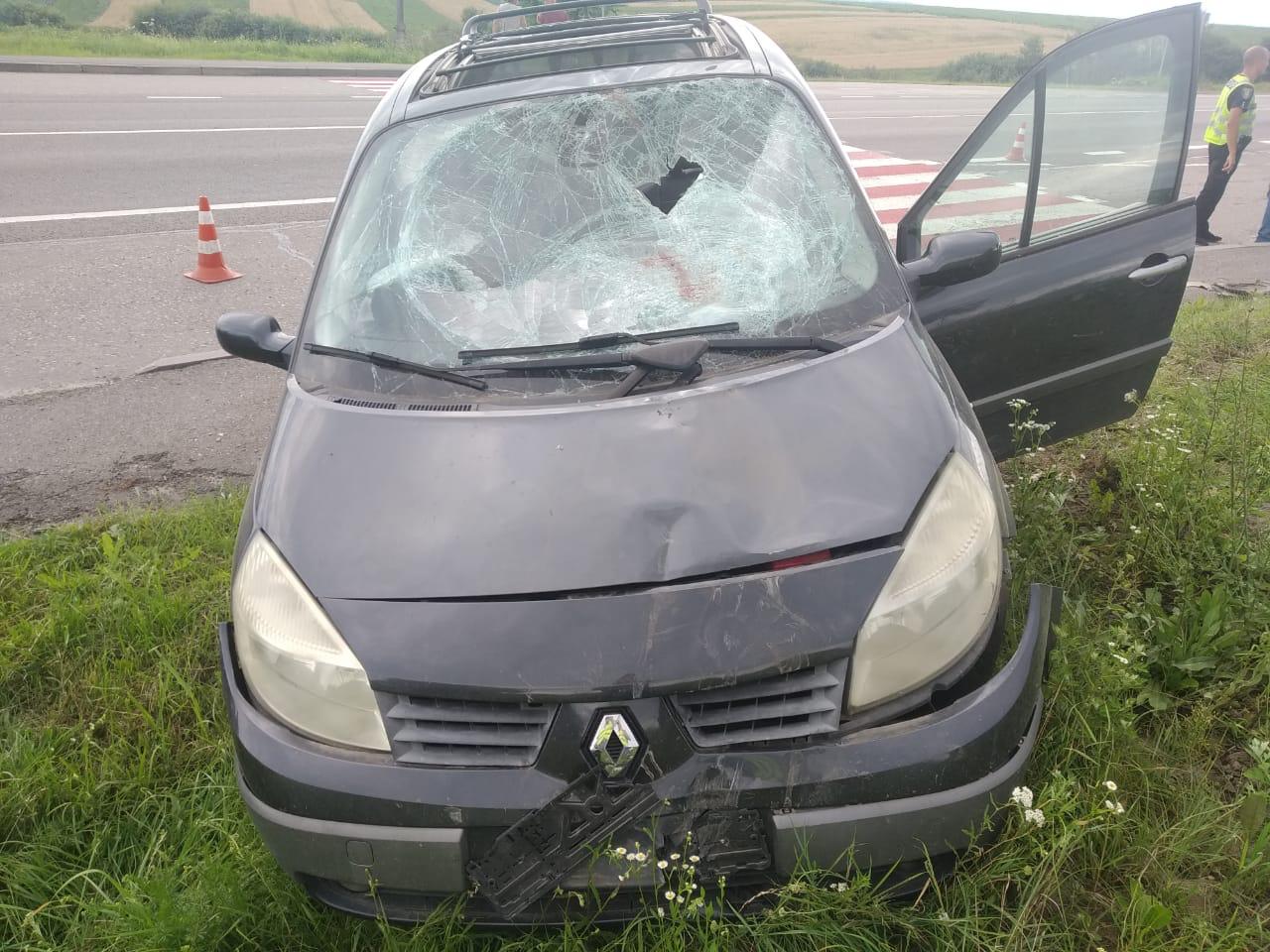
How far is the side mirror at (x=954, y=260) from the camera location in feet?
9.63

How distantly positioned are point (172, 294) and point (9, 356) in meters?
1.33

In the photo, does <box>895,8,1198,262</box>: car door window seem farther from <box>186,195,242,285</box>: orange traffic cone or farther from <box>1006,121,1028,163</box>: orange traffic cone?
<box>186,195,242,285</box>: orange traffic cone

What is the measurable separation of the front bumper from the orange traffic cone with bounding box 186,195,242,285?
18.8 feet

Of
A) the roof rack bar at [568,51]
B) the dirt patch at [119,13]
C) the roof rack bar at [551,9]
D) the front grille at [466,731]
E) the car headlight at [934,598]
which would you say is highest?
the dirt patch at [119,13]

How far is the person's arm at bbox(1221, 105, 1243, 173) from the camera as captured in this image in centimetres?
897

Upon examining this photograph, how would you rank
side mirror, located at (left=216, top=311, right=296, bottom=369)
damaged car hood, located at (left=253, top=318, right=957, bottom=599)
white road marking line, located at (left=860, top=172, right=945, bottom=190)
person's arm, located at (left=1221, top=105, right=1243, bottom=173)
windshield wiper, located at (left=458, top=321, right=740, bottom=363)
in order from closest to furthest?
damaged car hood, located at (left=253, top=318, right=957, bottom=599) → windshield wiper, located at (left=458, top=321, right=740, bottom=363) → side mirror, located at (left=216, top=311, right=296, bottom=369) → person's arm, located at (left=1221, top=105, right=1243, bottom=173) → white road marking line, located at (left=860, top=172, right=945, bottom=190)

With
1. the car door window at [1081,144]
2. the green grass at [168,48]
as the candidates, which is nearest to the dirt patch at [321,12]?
the green grass at [168,48]

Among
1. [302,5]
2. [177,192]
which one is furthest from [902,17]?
[177,192]

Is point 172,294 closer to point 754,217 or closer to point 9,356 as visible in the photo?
point 9,356

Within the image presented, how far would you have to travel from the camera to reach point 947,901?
2043 millimetres

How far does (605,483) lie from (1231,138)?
950 cm

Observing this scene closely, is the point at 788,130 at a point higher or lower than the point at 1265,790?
higher

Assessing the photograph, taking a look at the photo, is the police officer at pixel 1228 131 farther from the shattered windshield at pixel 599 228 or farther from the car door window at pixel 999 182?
the shattered windshield at pixel 599 228

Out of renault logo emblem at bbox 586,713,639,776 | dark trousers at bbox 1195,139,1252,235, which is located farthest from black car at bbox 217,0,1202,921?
dark trousers at bbox 1195,139,1252,235
